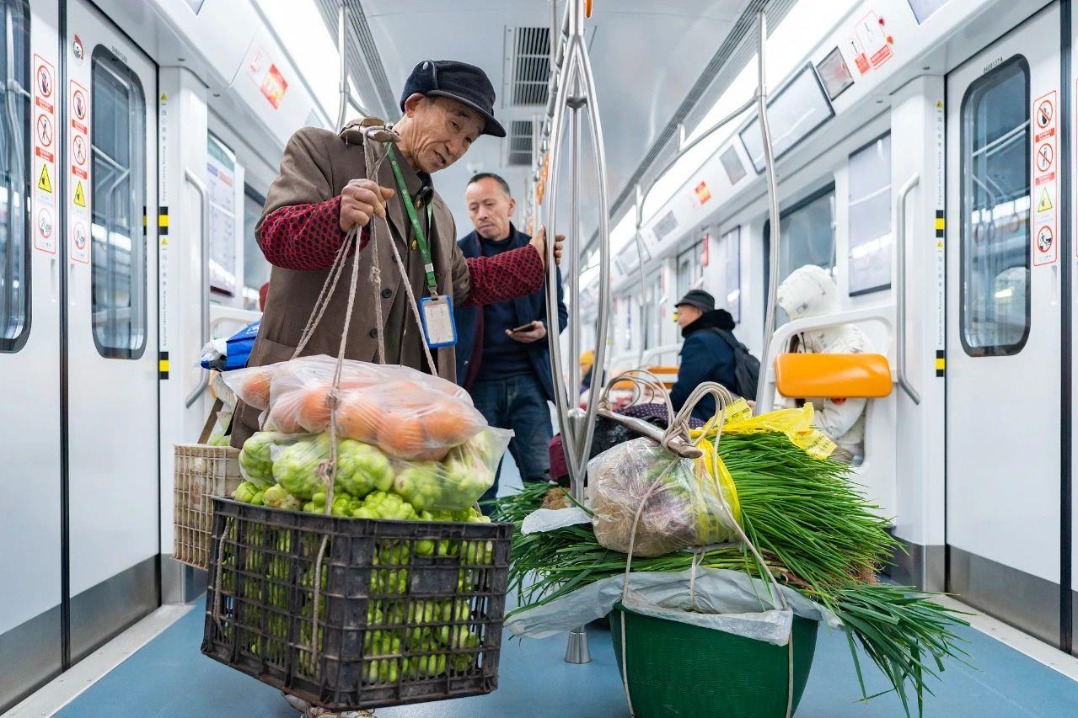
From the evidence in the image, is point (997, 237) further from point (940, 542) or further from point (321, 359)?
point (321, 359)

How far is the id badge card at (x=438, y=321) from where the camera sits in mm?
1813

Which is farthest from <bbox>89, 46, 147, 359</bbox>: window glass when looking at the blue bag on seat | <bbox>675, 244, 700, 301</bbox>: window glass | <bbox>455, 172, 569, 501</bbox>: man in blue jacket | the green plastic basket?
<bbox>675, 244, 700, 301</bbox>: window glass

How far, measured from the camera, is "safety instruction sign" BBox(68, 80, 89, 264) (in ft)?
8.95

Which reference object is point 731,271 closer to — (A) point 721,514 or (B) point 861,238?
(B) point 861,238

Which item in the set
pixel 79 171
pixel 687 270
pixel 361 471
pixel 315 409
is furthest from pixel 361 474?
pixel 687 270

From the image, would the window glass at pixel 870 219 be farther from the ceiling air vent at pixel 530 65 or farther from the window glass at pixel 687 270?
the window glass at pixel 687 270

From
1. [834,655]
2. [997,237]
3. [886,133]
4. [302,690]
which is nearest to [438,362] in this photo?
[302,690]

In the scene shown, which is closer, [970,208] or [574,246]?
[574,246]

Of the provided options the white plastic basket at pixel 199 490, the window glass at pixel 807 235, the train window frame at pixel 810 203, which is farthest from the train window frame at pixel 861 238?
the white plastic basket at pixel 199 490

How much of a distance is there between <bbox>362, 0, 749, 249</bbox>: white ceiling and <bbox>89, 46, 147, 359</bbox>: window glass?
118 cm

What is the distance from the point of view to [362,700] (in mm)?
1082

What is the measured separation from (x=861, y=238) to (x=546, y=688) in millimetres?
3370

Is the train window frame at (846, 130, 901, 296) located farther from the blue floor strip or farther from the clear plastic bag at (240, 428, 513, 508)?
the clear plastic bag at (240, 428, 513, 508)

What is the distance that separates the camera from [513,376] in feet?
10.5
